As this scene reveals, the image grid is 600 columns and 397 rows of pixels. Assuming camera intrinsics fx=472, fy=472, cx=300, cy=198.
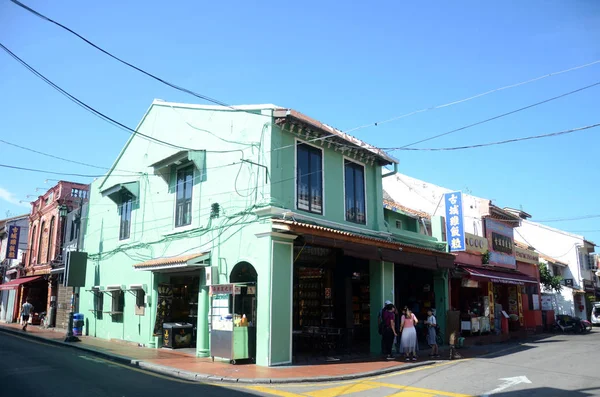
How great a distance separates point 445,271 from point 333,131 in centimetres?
800

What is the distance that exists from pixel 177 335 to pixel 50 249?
16794 millimetres

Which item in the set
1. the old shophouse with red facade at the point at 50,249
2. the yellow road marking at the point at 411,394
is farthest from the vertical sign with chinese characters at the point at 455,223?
the old shophouse with red facade at the point at 50,249

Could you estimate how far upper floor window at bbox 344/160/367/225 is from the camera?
17203 millimetres

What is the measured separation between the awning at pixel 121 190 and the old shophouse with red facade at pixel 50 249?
522 centimetres

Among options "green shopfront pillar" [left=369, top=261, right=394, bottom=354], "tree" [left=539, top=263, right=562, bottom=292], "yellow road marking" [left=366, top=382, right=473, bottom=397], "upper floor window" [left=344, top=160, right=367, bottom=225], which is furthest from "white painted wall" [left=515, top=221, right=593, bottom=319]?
"yellow road marking" [left=366, top=382, right=473, bottom=397]

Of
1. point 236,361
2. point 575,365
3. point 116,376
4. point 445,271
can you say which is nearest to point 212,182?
point 236,361

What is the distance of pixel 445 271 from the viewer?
64.1ft

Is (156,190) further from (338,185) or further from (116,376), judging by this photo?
(116,376)

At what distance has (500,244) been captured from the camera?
986 inches

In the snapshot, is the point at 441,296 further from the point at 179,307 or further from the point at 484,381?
the point at 179,307

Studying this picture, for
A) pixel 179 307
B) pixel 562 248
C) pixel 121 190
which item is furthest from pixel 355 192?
pixel 562 248

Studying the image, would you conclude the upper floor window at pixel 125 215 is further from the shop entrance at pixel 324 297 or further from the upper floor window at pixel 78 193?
the upper floor window at pixel 78 193

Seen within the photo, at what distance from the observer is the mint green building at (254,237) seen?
13617 mm

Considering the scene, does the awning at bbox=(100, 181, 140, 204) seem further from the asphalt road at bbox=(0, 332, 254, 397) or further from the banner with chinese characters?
the banner with chinese characters
